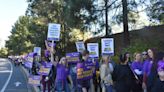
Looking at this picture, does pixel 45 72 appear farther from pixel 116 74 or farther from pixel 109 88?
pixel 116 74

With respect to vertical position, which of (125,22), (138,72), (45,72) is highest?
(125,22)

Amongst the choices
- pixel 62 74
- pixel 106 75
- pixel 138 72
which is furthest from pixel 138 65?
pixel 62 74

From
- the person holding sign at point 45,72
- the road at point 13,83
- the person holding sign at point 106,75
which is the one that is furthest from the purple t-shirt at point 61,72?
the road at point 13,83

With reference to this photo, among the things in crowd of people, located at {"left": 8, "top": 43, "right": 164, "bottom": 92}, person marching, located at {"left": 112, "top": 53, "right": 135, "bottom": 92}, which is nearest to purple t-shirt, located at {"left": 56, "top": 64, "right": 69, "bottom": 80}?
crowd of people, located at {"left": 8, "top": 43, "right": 164, "bottom": 92}

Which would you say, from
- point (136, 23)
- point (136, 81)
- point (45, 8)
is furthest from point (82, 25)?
point (45, 8)

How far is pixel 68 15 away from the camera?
27703 mm

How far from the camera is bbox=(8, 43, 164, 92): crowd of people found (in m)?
8.77

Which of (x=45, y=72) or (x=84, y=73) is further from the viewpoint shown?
(x=45, y=72)

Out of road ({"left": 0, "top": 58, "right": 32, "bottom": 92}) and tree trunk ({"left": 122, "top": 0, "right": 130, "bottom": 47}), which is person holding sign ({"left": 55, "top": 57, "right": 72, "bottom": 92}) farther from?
tree trunk ({"left": 122, "top": 0, "right": 130, "bottom": 47})

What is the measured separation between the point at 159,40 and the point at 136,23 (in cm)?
470

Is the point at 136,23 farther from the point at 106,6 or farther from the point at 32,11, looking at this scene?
the point at 32,11

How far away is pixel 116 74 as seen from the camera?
966 centimetres

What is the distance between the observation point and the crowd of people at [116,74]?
8766 mm

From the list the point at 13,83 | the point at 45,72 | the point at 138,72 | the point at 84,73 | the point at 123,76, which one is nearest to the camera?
the point at 123,76
